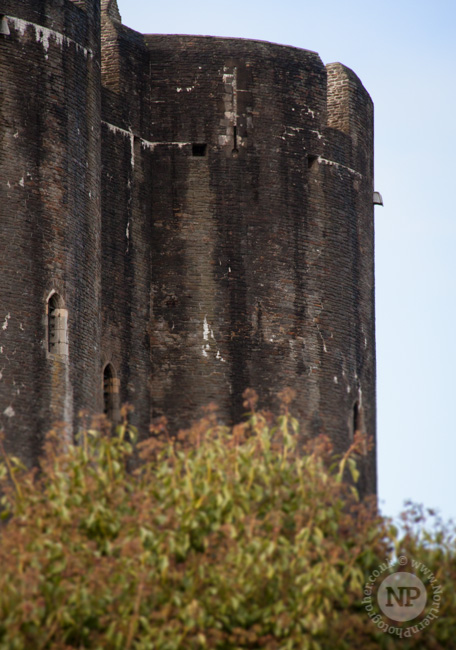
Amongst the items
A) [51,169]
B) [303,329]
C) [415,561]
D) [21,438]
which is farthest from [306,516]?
[303,329]

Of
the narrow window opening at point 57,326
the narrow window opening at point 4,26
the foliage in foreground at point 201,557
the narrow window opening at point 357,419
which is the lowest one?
the foliage in foreground at point 201,557

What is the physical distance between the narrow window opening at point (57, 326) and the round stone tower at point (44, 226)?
0.04ft

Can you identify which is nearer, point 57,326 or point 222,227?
point 57,326

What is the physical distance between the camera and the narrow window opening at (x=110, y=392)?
24.8 meters

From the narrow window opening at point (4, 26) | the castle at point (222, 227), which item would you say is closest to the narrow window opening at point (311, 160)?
the castle at point (222, 227)

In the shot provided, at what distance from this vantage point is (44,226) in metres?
22.0

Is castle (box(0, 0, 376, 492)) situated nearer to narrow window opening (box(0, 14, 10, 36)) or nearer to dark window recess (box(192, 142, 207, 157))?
dark window recess (box(192, 142, 207, 157))

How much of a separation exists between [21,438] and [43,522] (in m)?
5.41

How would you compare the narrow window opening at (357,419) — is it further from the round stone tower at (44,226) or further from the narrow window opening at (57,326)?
the narrow window opening at (57,326)

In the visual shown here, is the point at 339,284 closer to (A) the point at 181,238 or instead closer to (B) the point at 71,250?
(A) the point at 181,238

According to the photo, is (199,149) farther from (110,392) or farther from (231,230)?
(110,392)

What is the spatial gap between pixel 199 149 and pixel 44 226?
16.5 ft

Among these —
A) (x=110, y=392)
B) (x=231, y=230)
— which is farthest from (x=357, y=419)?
(x=110, y=392)

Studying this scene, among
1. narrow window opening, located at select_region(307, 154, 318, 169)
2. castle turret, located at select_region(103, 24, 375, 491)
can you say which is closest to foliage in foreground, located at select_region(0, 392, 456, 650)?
castle turret, located at select_region(103, 24, 375, 491)
